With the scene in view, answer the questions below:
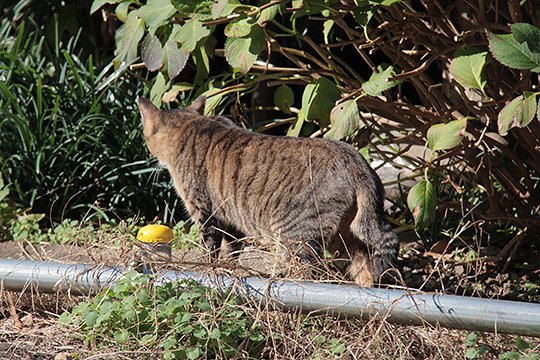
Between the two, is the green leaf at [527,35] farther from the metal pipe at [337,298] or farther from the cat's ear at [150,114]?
the cat's ear at [150,114]

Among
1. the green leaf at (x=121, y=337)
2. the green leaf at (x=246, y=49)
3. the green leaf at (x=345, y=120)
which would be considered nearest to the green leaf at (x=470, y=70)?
the green leaf at (x=345, y=120)

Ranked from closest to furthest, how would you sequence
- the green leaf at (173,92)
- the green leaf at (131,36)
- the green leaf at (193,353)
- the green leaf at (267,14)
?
the green leaf at (193,353), the green leaf at (267,14), the green leaf at (131,36), the green leaf at (173,92)

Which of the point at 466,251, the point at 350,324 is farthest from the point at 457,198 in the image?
the point at 350,324

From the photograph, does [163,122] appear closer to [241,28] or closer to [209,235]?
[209,235]

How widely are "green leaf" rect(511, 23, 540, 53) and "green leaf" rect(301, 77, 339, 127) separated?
1117 millimetres

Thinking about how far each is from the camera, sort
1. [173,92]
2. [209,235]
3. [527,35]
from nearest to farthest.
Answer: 1. [527,35]
2. [209,235]
3. [173,92]

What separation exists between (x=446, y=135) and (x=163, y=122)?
5.93 feet

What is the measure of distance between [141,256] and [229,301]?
0.50 metres

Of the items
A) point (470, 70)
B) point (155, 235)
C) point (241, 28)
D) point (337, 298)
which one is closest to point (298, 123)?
point (241, 28)

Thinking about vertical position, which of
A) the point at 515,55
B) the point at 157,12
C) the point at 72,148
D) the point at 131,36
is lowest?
the point at 72,148

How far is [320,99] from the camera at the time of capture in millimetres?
4523

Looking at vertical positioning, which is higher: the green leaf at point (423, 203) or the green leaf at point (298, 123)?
the green leaf at point (298, 123)

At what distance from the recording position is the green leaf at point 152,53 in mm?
4832

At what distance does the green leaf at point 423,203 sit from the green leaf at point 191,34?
1.31 m
